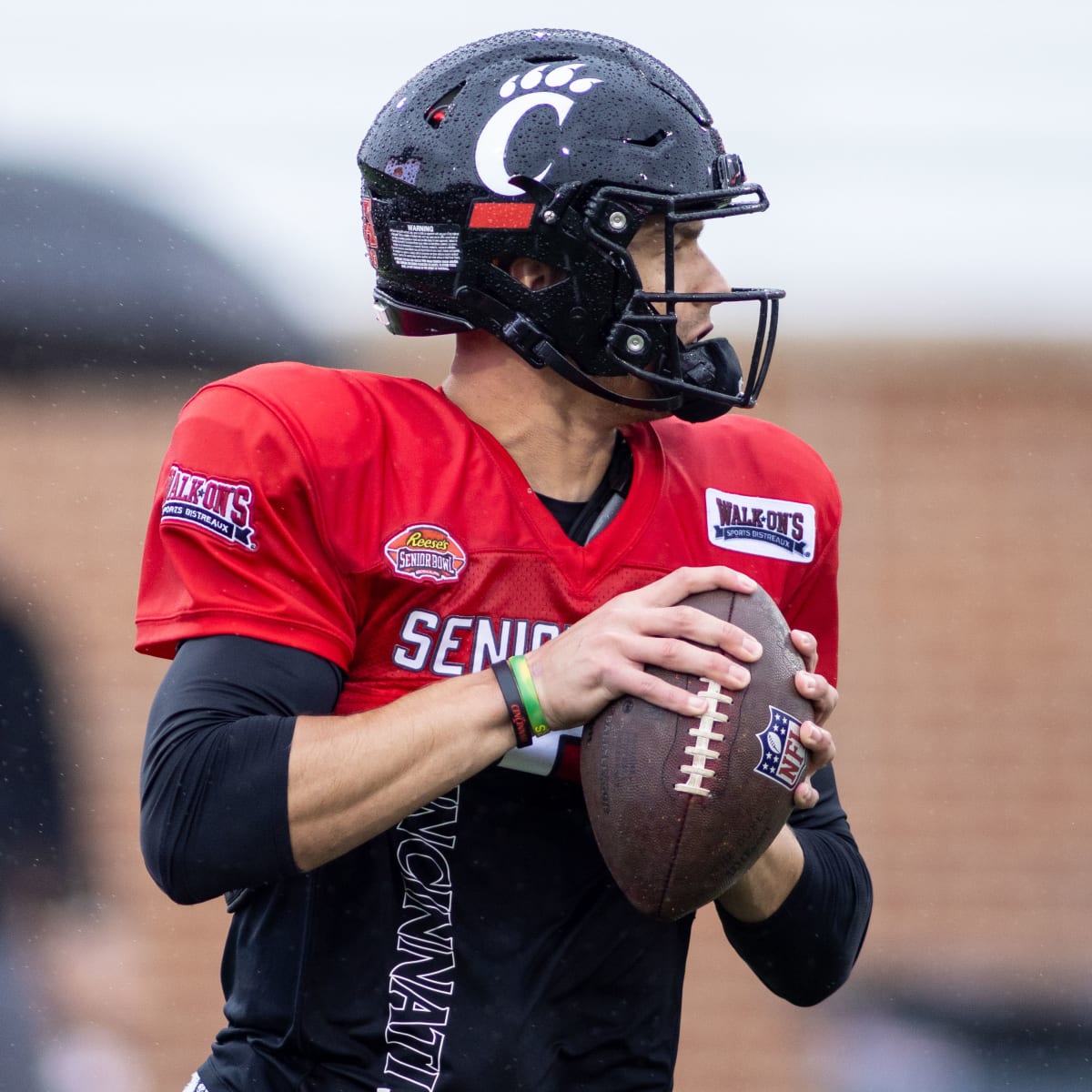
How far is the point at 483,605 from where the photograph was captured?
1684 millimetres

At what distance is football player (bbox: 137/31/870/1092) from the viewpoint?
151cm

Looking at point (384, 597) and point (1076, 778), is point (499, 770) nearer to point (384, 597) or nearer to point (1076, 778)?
point (384, 597)

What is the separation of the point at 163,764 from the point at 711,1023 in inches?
146

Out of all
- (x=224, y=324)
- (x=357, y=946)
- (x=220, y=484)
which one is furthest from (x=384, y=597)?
(x=224, y=324)

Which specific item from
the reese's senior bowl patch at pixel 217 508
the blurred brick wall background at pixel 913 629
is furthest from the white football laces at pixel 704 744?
the blurred brick wall background at pixel 913 629

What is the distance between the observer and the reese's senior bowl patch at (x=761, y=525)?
1.84 m

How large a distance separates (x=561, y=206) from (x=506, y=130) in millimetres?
117

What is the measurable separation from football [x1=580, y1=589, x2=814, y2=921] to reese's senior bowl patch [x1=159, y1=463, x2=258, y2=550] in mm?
428

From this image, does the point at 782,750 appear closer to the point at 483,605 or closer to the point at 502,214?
the point at 483,605

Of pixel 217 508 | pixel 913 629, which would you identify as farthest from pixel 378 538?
pixel 913 629

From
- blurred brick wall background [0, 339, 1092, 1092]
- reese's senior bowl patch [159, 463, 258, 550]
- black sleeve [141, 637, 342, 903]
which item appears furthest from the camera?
blurred brick wall background [0, 339, 1092, 1092]

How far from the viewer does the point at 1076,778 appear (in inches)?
197

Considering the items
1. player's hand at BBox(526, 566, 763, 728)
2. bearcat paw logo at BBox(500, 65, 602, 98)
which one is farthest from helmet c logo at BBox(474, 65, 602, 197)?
player's hand at BBox(526, 566, 763, 728)

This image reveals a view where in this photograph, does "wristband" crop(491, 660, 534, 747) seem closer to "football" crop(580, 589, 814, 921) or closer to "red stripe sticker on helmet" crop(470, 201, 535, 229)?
"football" crop(580, 589, 814, 921)
